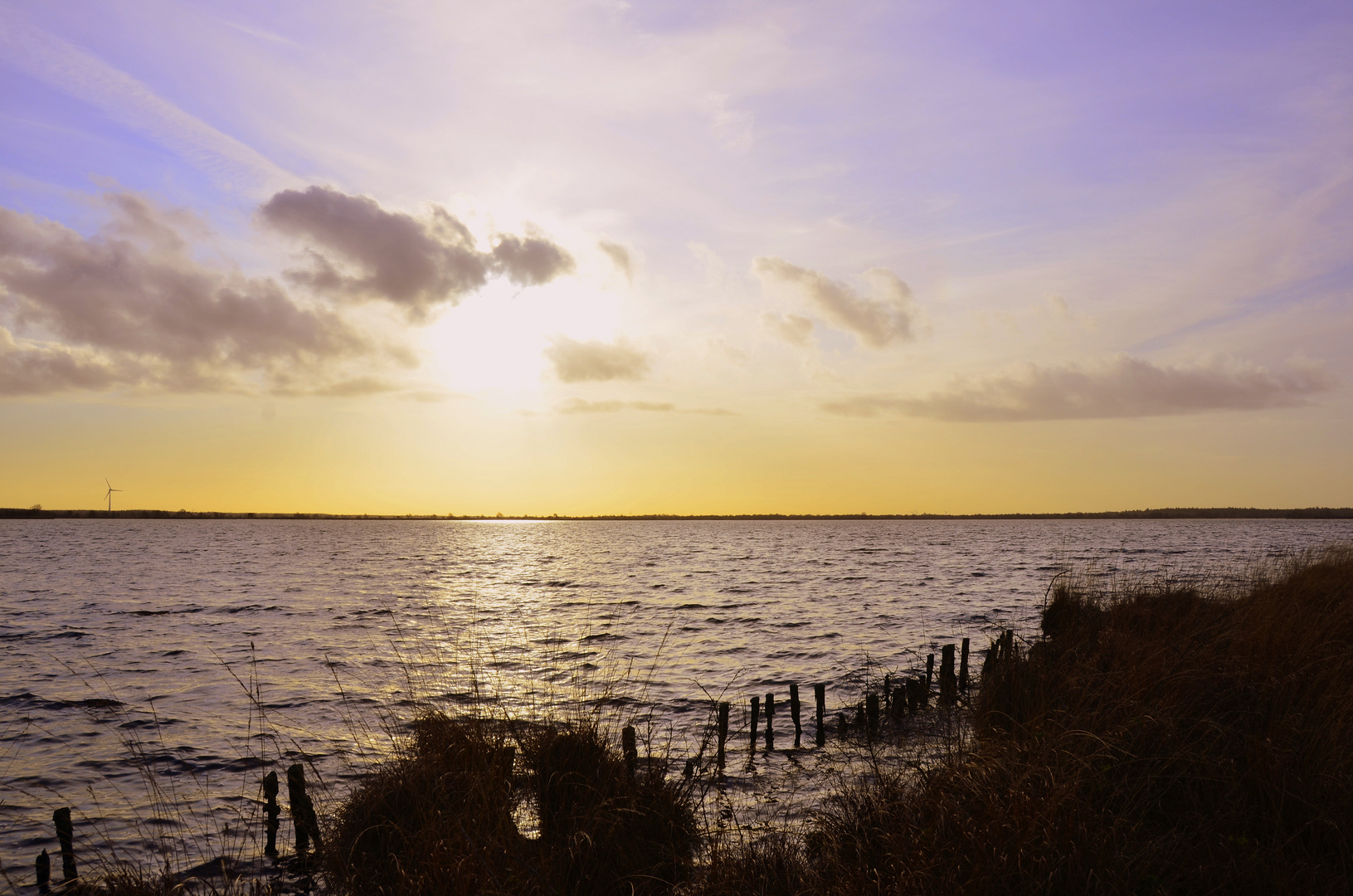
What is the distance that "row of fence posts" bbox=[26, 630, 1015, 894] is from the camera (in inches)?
361

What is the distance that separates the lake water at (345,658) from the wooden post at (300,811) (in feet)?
2.77

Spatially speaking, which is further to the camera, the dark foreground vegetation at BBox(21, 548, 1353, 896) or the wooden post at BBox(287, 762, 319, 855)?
the wooden post at BBox(287, 762, 319, 855)

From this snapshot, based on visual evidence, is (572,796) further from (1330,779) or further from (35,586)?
(35,586)

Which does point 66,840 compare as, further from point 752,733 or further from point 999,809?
point 999,809

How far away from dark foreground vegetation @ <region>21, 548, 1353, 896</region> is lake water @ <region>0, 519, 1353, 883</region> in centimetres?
171

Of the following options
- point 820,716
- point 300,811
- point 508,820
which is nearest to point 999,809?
point 508,820

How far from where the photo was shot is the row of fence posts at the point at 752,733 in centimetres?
917

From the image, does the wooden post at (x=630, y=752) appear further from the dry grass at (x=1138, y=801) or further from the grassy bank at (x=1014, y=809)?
the dry grass at (x=1138, y=801)

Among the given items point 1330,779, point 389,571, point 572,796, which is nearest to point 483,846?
point 572,796

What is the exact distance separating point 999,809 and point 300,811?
8.70m

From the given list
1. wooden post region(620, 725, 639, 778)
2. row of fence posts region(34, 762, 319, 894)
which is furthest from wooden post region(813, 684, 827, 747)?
row of fence posts region(34, 762, 319, 894)

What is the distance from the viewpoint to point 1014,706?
36.3 feet

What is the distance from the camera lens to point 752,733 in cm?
1391

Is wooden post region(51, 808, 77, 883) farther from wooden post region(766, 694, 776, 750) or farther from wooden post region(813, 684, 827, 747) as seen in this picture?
wooden post region(813, 684, 827, 747)
